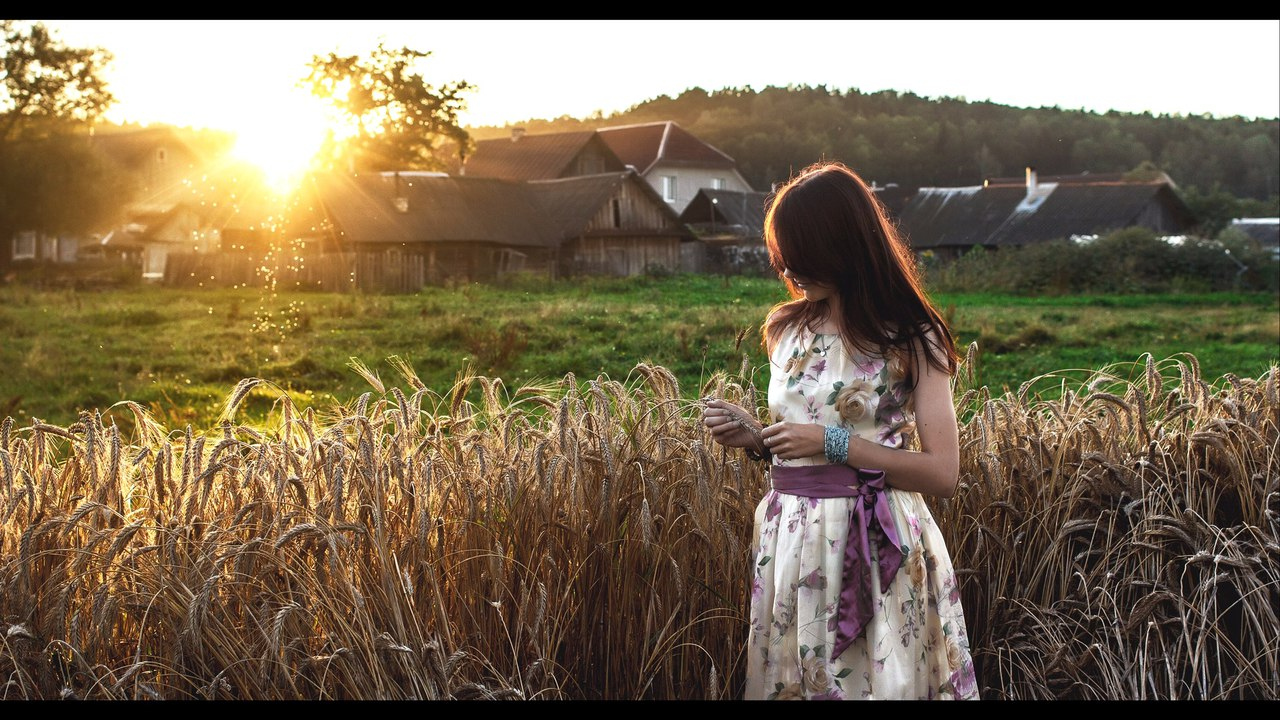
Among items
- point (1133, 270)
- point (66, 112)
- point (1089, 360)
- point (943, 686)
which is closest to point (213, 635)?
point (943, 686)

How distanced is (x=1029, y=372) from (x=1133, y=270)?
19.5m

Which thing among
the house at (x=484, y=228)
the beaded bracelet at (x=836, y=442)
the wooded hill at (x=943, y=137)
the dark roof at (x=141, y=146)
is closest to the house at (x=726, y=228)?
the house at (x=484, y=228)

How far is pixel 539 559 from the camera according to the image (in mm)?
3746

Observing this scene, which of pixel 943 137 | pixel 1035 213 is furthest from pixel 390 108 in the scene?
pixel 943 137

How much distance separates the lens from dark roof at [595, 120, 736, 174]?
64688mm

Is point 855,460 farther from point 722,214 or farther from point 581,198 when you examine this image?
point 722,214

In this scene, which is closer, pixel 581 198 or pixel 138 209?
pixel 581 198

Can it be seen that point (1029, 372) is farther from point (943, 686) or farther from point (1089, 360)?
point (943, 686)

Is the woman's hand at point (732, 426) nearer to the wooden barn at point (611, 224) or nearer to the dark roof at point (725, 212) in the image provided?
the wooden barn at point (611, 224)

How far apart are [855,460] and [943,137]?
3454 inches

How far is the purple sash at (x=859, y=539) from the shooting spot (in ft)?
9.06

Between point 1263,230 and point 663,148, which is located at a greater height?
point 663,148

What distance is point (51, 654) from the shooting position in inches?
131

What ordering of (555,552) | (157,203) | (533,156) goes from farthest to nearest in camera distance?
(533,156), (157,203), (555,552)
